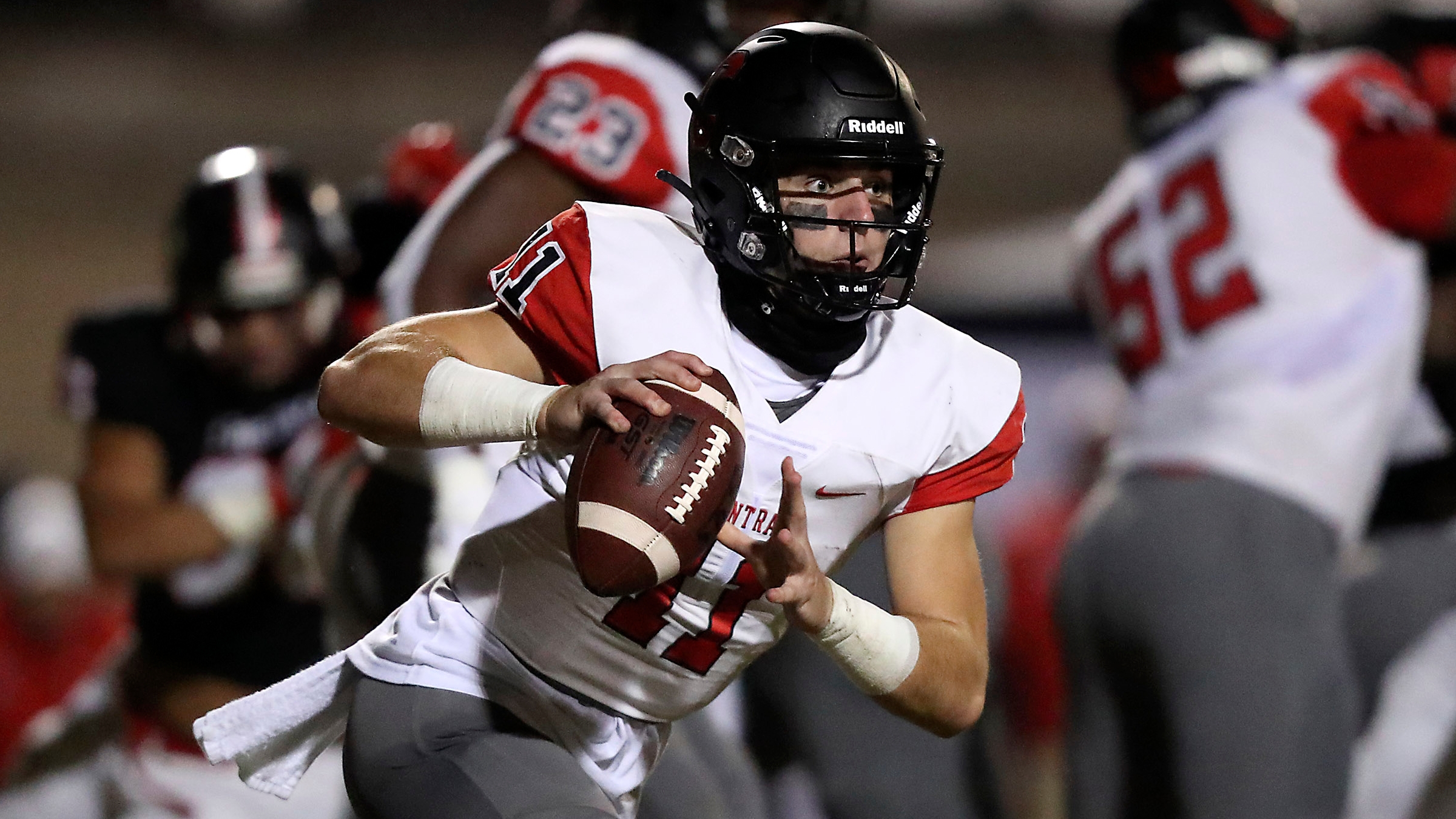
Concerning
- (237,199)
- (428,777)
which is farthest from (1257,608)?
(237,199)

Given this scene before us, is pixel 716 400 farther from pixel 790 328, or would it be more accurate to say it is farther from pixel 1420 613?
pixel 1420 613

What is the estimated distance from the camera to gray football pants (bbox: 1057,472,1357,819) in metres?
3.48

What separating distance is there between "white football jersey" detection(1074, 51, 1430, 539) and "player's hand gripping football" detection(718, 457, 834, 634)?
1984 mm

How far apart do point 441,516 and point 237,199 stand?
1.49 metres

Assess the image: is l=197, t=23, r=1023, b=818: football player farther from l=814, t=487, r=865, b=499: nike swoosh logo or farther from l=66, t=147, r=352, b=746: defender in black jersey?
l=66, t=147, r=352, b=746: defender in black jersey

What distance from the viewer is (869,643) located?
2.00 metres

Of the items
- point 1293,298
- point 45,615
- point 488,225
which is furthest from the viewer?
point 45,615

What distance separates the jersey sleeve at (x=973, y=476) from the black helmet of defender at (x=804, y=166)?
0.20 m

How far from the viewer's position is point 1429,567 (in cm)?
398

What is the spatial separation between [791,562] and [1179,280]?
2.14 metres

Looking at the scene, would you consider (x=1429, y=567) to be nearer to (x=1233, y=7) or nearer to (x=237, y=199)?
(x=1233, y=7)

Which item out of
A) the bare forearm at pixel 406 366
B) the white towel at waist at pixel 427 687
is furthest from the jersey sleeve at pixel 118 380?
the bare forearm at pixel 406 366

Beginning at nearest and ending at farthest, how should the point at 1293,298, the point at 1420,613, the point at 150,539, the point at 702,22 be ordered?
1. the point at 702,22
2. the point at 1293,298
3. the point at 1420,613
4. the point at 150,539

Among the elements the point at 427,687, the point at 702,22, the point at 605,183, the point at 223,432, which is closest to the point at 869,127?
the point at 427,687
